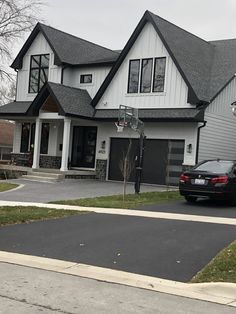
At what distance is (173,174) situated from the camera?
2412 centimetres

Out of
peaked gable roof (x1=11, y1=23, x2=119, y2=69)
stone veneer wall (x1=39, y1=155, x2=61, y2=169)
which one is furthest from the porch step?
peaked gable roof (x1=11, y1=23, x2=119, y2=69)

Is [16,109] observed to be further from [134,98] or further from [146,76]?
[146,76]

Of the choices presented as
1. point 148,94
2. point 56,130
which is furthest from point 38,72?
point 148,94

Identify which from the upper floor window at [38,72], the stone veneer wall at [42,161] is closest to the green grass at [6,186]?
the stone veneer wall at [42,161]

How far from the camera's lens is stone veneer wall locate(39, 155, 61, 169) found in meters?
28.2

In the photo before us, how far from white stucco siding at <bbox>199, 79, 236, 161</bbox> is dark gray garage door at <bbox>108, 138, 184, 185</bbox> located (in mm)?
1235

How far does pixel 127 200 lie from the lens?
17266 millimetres

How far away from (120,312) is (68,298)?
33.4 inches

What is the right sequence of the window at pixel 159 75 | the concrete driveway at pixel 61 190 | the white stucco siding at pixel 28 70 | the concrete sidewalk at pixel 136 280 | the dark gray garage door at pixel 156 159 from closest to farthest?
the concrete sidewalk at pixel 136 280 < the concrete driveway at pixel 61 190 < the dark gray garage door at pixel 156 159 < the window at pixel 159 75 < the white stucco siding at pixel 28 70

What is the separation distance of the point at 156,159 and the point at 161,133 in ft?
4.38

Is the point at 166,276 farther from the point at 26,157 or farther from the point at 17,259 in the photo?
the point at 26,157

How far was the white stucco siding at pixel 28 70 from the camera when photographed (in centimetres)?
2859

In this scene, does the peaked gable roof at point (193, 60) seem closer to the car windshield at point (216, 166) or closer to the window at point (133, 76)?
the window at point (133, 76)

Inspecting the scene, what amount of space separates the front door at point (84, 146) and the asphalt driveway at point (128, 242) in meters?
14.6
